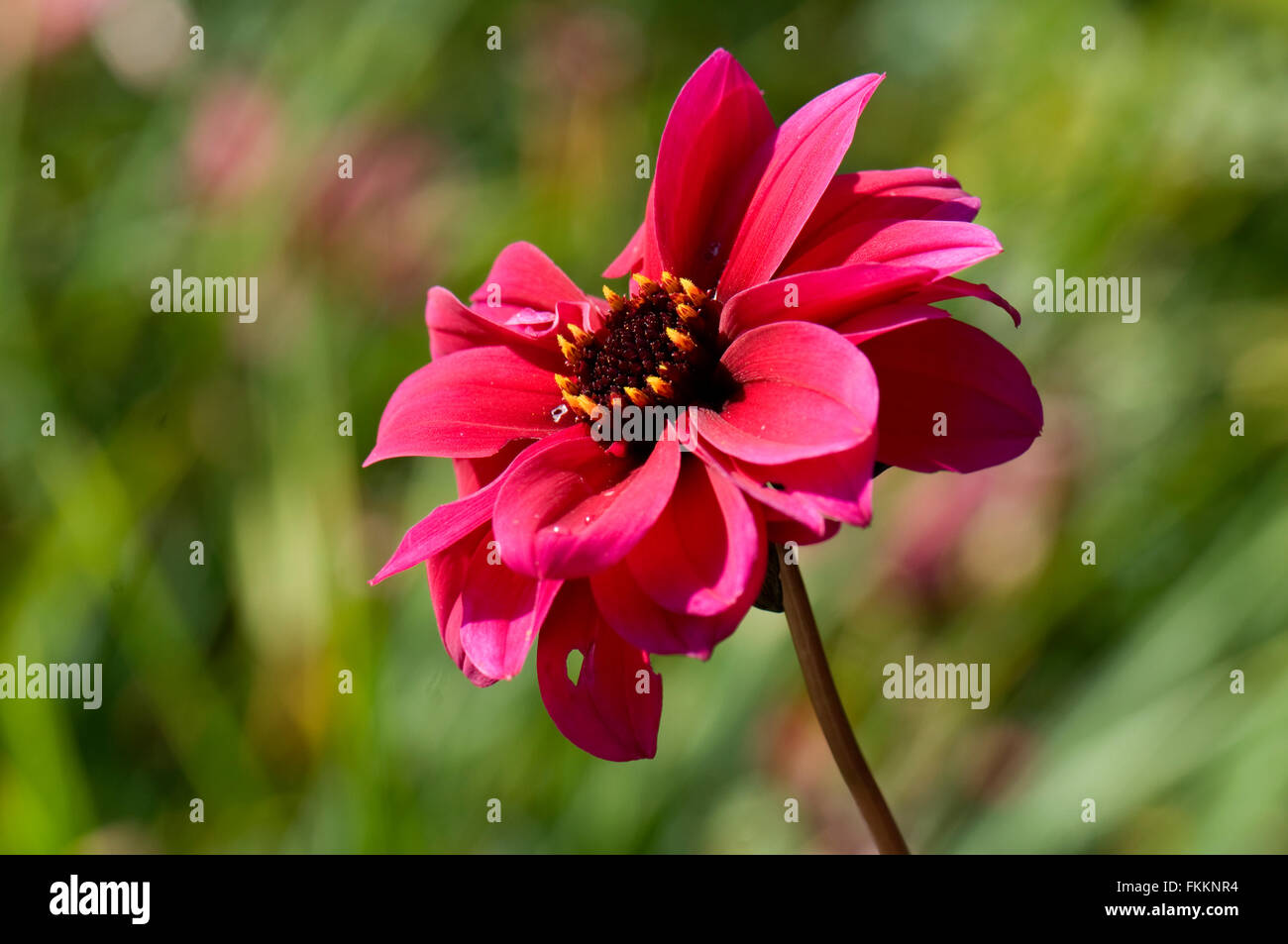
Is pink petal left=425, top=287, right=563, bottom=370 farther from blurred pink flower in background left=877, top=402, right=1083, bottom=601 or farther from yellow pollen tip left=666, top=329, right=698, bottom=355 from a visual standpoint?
blurred pink flower in background left=877, top=402, right=1083, bottom=601

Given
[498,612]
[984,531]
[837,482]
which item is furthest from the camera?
[984,531]

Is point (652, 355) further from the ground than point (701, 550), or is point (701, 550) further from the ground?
point (652, 355)

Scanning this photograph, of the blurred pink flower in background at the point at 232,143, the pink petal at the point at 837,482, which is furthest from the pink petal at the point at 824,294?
the blurred pink flower in background at the point at 232,143

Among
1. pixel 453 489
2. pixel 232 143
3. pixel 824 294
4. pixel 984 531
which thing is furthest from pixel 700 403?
pixel 232 143

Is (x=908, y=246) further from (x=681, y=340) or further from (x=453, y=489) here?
(x=453, y=489)

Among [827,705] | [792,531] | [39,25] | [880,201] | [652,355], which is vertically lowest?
[827,705]
